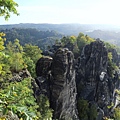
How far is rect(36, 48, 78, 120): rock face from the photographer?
4988 cm

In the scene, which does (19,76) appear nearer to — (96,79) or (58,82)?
(58,82)

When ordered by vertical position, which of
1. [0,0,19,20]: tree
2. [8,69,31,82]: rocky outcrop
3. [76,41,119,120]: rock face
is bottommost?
[76,41,119,120]: rock face

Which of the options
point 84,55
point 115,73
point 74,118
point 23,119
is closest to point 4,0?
point 23,119

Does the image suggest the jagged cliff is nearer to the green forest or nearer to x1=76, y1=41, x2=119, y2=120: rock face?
x1=76, y1=41, x2=119, y2=120: rock face

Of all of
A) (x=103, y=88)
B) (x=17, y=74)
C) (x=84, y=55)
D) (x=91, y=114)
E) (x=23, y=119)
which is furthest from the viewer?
(x=84, y=55)

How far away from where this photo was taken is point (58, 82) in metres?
50.6

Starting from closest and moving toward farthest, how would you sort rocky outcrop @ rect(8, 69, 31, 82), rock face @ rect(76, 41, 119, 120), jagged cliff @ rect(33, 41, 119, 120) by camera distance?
rocky outcrop @ rect(8, 69, 31, 82), jagged cliff @ rect(33, 41, 119, 120), rock face @ rect(76, 41, 119, 120)

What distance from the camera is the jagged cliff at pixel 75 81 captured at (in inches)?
1983

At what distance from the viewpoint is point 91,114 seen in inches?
2544

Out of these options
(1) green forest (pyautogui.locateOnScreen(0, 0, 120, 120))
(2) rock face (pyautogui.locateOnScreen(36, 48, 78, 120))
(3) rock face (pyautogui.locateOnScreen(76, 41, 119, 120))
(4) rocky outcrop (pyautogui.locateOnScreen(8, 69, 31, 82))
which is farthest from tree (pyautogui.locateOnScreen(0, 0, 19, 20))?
(3) rock face (pyautogui.locateOnScreen(76, 41, 119, 120))

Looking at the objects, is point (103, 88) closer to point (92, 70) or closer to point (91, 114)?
point (92, 70)

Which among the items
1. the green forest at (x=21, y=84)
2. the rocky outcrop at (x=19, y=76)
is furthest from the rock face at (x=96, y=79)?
the rocky outcrop at (x=19, y=76)

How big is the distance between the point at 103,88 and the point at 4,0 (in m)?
67.5

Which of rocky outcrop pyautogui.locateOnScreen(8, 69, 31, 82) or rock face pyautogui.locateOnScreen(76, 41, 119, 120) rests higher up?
rocky outcrop pyautogui.locateOnScreen(8, 69, 31, 82)
